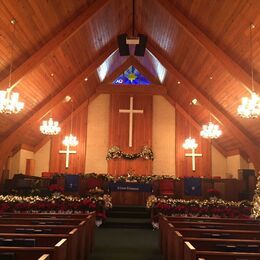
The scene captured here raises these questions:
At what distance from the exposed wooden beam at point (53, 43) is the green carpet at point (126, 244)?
4465mm

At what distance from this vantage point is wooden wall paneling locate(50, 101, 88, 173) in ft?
49.2

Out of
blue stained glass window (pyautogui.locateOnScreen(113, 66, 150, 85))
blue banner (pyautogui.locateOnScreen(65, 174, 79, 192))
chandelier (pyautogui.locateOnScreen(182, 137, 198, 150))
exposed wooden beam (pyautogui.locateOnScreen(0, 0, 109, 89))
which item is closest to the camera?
exposed wooden beam (pyautogui.locateOnScreen(0, 0, 109, 89))

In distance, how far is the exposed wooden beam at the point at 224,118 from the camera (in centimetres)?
1116

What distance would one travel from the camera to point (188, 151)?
15203 millimetres

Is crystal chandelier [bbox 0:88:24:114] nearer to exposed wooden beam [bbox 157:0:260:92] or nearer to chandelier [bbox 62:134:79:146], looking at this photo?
exposed wooden beam [bbox 157:0:260:92]

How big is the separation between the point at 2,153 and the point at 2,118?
131 centimetres

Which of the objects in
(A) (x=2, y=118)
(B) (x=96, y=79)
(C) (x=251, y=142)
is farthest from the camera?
(B) (x=96, y=79)

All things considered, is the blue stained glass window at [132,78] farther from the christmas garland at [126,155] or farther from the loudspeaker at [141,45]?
the loudspeaker at [141,45]

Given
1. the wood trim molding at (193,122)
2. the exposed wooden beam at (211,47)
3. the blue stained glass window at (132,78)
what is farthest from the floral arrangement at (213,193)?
the blue stained glass window at (132,78)

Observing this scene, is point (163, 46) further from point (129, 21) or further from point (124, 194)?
point (124, 194)

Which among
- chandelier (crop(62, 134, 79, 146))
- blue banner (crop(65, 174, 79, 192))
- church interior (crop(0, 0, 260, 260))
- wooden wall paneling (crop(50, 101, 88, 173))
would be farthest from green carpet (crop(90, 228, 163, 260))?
wooden wall paneling (crop(50, 101, 88, 173))

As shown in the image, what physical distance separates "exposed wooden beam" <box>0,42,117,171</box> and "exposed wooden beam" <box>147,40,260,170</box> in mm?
2183

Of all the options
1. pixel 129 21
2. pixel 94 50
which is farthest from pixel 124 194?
pixel 129 21

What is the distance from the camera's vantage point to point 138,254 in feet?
20.2
